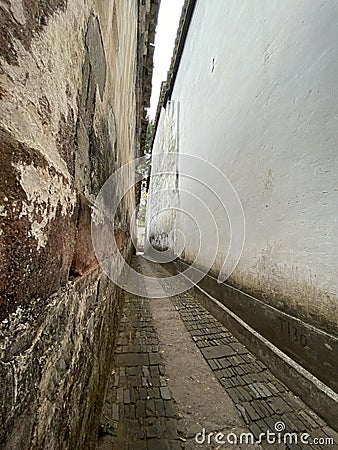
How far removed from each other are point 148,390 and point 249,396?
0.70 m

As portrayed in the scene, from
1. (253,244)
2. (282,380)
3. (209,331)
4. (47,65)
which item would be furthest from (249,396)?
(47,65)

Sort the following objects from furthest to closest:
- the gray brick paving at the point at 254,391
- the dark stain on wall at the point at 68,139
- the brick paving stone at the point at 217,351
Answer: the brick paving stone at the point at 217,351 < the gray brick paving at the point at 254,391 < the dark stain on wall at the point at 68,139

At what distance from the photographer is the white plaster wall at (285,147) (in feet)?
5.07

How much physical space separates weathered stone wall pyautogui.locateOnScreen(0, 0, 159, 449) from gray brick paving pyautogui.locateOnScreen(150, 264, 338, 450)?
113cm

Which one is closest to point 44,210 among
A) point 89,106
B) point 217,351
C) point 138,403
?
point 89,106

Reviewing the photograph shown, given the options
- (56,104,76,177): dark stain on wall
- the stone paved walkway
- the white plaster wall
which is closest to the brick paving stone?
the stone paved walkway

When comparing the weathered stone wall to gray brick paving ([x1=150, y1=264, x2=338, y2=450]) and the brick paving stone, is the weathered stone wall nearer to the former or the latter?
gray brick paving ([x1=150, y1=264, x2=338, y2=450])

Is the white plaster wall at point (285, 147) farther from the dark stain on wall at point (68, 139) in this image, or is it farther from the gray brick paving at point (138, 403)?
the dark stain on wall at point (68, 139)

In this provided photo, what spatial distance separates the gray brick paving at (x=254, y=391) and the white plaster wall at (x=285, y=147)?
555mm

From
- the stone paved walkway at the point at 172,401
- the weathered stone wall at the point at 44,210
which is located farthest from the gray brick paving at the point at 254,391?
the weathered stone wall at the point at 44,210

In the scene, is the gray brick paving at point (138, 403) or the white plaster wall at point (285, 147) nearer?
the gray brick paving at point (138, 403)

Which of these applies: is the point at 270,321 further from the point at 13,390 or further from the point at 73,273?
the point at 13,390

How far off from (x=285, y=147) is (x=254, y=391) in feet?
6.31

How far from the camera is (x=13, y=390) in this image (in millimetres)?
366
